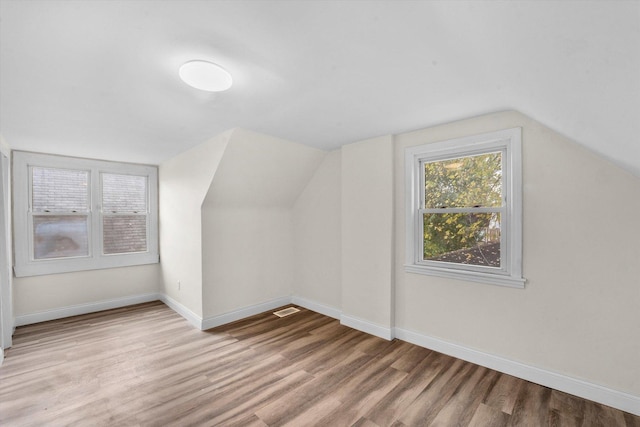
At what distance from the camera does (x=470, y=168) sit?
2.67 metres

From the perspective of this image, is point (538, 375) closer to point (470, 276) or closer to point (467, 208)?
point (470, 276)

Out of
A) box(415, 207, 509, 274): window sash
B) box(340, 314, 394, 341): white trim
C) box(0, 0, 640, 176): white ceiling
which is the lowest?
box(340, 314, 394, 341): white trim

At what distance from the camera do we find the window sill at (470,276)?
2338 mm

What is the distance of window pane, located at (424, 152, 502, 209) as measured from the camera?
8.28 feet

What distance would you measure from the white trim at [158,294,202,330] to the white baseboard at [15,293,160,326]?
28 cm

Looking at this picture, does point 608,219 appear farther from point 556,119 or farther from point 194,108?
point 194,108

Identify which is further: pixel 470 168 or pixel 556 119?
pixel 470 168

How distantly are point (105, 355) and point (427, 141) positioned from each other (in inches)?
153

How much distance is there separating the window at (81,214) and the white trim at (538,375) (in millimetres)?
4241

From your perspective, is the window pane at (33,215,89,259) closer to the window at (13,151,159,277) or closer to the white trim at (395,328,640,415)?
the window at (13,151,159,277)

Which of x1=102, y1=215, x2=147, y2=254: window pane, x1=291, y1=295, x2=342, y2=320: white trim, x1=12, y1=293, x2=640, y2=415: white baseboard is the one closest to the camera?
x1=12, y1=293, x2=640, y2=415: white baseboard

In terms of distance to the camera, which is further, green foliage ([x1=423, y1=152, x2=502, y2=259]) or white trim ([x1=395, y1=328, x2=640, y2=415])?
green foliage ([x1=423, y1=152, x2=502, y2=259])

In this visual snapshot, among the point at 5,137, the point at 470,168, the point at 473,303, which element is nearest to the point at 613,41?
the point at 470,168

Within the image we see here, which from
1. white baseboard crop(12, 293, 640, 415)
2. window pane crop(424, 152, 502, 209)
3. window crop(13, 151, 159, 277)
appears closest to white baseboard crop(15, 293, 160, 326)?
white baseboard crop(12, 293, 640, 415)
